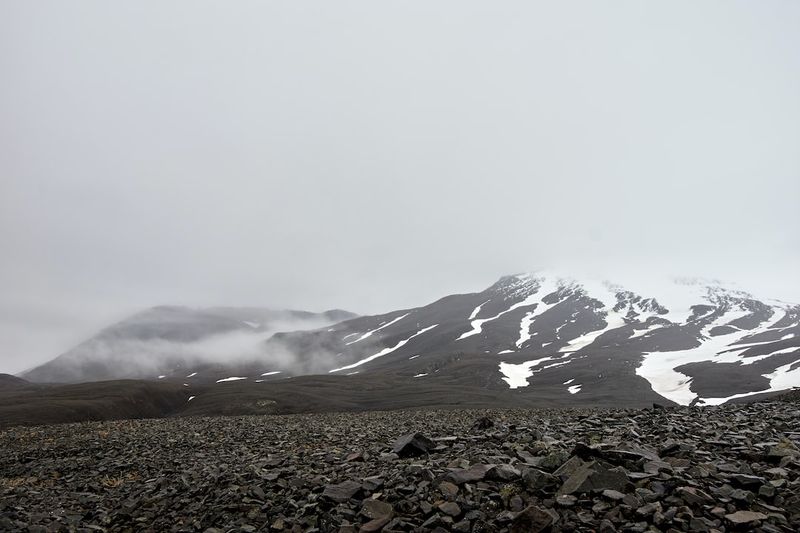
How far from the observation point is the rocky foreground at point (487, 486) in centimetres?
855

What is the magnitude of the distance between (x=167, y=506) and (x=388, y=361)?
187268 mm

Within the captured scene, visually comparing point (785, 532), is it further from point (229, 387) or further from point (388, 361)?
point (388, 361)

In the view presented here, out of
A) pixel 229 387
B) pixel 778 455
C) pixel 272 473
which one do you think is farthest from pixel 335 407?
pixel 778 455

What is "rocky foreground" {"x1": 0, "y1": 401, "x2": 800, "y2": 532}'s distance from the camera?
855 cm

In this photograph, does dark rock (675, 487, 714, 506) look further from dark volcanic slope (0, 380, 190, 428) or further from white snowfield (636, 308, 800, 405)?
white snowfield (636, 308, 800, 405)

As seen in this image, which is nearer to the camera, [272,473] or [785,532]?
[785,532]

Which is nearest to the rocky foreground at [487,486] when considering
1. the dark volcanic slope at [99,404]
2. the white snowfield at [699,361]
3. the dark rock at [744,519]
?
the dark rock at [744,519]

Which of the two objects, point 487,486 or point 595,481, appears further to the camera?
point 487,486

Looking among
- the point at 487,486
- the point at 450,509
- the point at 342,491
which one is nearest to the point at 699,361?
the point at 487,486

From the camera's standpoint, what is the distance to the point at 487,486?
1016 cm

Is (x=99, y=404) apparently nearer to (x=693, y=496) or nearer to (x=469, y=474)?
(x=469, y=474)

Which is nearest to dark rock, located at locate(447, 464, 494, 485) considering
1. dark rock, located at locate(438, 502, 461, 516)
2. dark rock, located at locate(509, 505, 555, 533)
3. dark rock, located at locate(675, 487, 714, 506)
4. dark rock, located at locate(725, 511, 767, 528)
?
dark rock, located at locate(438, 502, 461, 516)

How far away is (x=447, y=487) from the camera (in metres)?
10.2

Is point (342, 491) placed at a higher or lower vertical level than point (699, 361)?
higher
